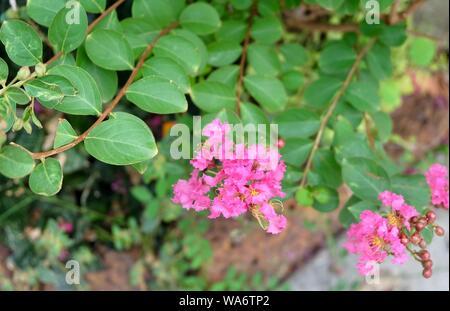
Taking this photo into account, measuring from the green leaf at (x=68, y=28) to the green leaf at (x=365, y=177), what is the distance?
57cm

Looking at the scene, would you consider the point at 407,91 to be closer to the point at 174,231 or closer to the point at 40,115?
the point at 174,231

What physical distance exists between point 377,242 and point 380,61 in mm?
578

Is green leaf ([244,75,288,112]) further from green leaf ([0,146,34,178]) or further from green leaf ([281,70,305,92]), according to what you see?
green leaf ([0,146,34,178])

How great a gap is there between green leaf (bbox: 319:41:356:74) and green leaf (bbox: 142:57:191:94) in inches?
19.7

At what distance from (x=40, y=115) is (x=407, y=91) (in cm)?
140

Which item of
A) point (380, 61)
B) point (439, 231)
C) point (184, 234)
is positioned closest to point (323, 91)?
point (380, 61)

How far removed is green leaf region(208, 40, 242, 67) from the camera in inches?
48.4

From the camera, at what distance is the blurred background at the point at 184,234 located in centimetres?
177

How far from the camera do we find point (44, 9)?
0.97 metres

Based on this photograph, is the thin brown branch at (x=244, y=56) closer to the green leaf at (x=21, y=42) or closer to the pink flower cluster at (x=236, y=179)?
the pink flower cluster at (x=236, y=179)

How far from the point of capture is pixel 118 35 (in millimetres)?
948

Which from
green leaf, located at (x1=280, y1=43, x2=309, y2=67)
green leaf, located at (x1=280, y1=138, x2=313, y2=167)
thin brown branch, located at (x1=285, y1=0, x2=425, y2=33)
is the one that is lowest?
green leaf, located at (x1=280, y1=138, x2=313, y2=167)

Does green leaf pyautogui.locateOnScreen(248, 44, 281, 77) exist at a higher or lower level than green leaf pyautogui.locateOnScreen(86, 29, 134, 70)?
higher

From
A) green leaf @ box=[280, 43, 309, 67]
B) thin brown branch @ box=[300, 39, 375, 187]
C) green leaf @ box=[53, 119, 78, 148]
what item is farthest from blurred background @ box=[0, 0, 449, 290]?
green leaf @ box=[53, 119, 78, 148]
